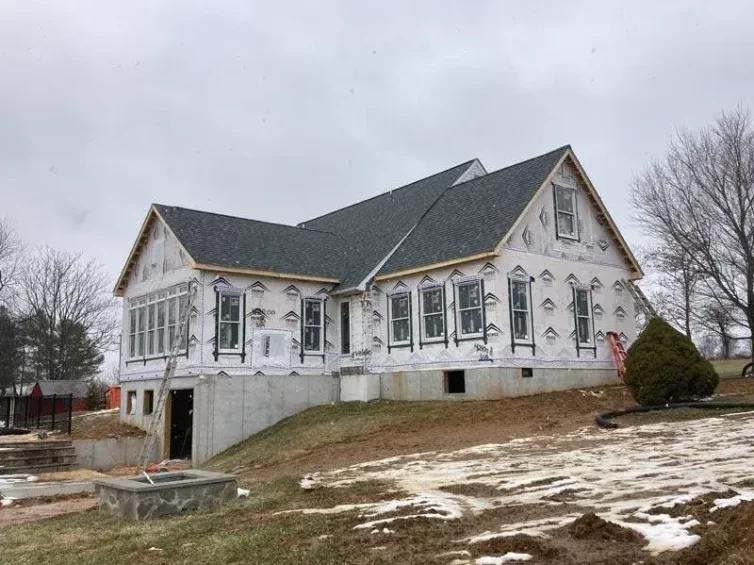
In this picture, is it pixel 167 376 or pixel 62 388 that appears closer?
pixel 167 376

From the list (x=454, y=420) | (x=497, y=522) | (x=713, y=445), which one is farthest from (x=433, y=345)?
(x=497, y=522)

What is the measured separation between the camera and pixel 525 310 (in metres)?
20.5

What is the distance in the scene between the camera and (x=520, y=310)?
20391 millimetres

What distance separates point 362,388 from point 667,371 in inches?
413

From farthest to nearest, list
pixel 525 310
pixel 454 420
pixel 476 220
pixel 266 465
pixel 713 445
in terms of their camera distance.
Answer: pixel 476 220 → pixel 525 310 → pixel 454 420 → pixel 266 465 → pixel 713 445

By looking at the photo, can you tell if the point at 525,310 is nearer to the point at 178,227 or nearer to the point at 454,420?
the point at 454,420

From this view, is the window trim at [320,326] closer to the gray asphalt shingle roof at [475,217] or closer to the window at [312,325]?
the window at [312,325]

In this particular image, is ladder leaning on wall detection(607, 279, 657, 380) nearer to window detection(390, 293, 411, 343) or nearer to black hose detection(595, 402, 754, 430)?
window detection(390, 293, 411, 343)

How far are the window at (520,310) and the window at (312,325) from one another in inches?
279

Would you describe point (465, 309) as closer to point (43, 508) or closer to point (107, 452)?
point (107, 452)

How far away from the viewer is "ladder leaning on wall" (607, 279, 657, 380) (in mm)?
22469

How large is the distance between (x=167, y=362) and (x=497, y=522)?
16878 mm

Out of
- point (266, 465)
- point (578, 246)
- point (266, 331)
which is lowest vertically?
point (266, 465)

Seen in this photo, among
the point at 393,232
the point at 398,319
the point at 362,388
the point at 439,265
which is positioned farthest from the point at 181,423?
the point at 439,265
